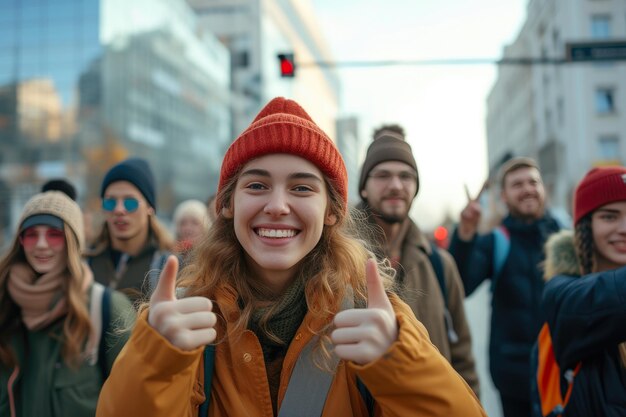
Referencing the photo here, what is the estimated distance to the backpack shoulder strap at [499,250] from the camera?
13.5 ft

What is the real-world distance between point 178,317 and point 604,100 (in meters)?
33.9

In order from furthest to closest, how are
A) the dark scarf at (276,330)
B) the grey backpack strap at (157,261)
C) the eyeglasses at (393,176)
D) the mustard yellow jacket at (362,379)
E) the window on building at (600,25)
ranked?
the window on building at (600,25)
the grey backpack strap at (157,261)
the eyeglasses at (393,176)
the dark scarf at (276,330)
the mustard yellow jacket at (362,379)

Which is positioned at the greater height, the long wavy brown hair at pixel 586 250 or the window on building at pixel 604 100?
the window on building at pixel 604 100

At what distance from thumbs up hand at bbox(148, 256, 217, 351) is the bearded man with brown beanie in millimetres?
1844

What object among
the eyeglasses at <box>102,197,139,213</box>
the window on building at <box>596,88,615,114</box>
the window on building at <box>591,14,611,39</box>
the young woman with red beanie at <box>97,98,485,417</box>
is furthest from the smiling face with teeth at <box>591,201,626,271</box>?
the window on building at <box>596,88,615,114</box>

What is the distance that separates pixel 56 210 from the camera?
2973mm

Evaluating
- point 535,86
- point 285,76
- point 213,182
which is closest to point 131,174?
point 285,76

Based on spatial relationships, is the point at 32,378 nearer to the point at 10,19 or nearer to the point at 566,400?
the point at 566,400

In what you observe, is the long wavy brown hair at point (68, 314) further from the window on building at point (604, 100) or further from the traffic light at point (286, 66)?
the window on building at point (604, 100)

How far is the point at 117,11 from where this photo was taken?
42281 millimetres

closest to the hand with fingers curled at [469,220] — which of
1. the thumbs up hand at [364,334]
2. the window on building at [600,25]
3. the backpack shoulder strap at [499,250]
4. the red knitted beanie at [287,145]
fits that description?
the backpack shoulder strap at [499,250]

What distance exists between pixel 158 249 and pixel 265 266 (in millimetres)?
2344

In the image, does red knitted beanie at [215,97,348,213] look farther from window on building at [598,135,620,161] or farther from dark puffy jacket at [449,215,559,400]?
window on building at [598,135,620,161]

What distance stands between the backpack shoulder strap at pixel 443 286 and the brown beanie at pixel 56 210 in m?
2.21
